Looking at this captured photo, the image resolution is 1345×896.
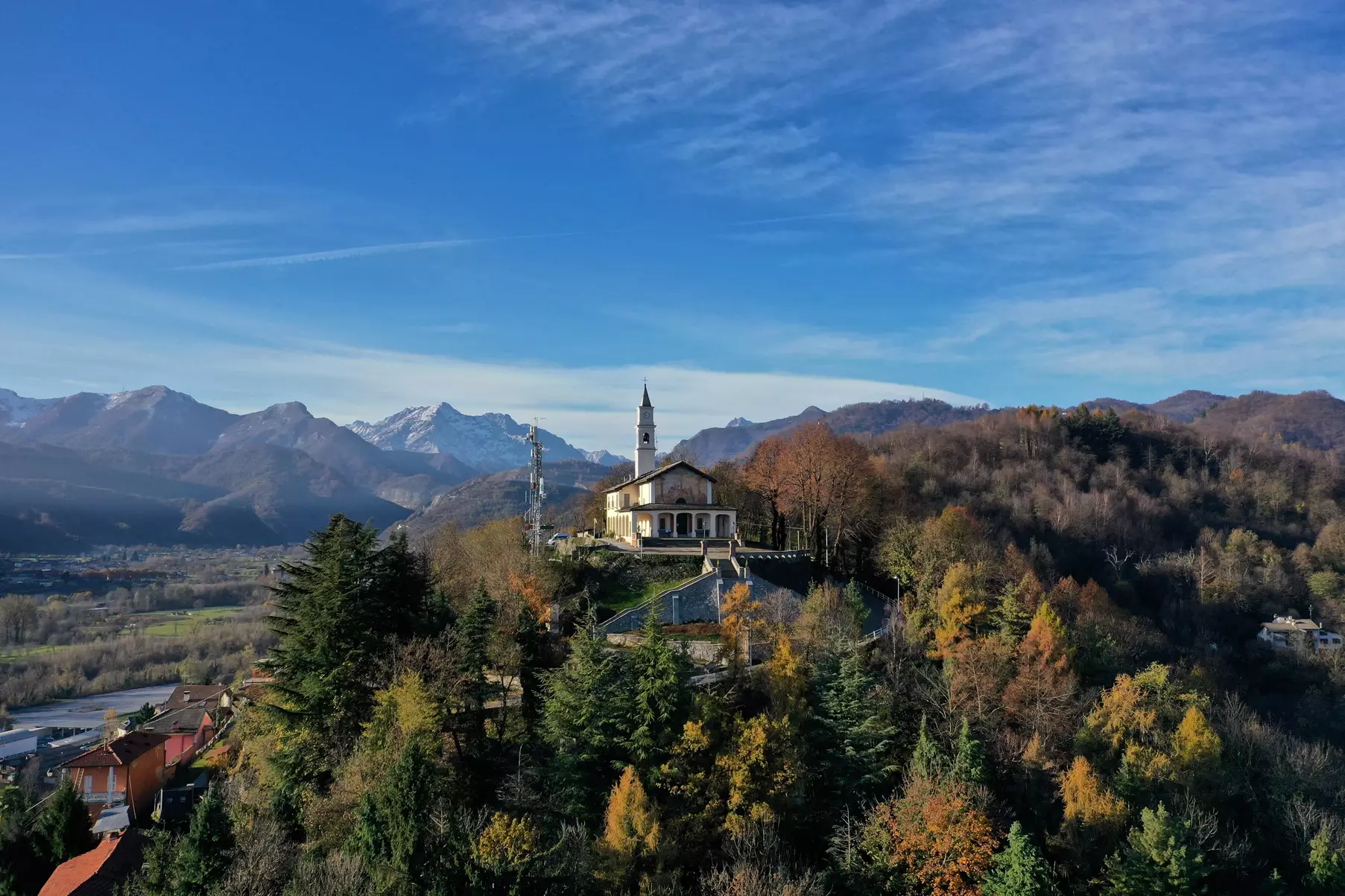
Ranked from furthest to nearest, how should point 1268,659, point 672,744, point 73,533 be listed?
1. point 73,533
2. point 1268,659
3. point 672,744

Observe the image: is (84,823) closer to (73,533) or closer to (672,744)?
(672,744)

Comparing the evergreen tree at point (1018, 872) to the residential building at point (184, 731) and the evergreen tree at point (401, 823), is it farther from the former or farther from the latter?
the residential building at point (184, 731)

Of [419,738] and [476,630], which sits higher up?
[476,630]

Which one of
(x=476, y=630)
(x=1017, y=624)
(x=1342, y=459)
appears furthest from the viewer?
(x=1342, y=459)

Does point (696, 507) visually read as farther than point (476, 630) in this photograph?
Yes

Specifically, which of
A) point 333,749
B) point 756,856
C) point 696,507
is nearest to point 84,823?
point 333,749
